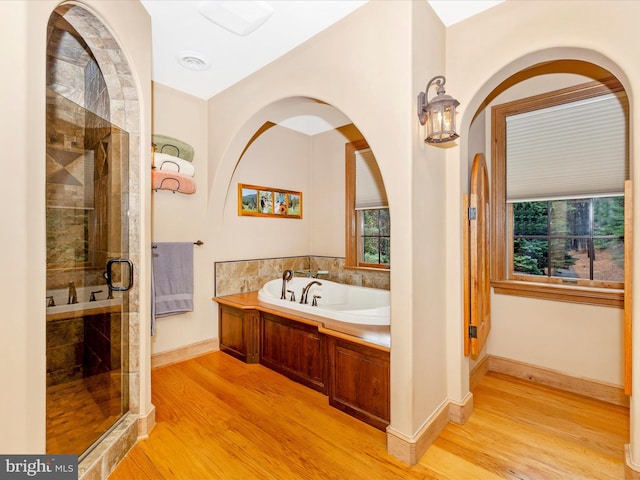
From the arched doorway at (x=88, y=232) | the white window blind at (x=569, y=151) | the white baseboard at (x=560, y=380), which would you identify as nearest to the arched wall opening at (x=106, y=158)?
the arched doorway at (x=88, y=232)

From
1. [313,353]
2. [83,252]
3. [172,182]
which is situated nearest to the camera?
[83,252]

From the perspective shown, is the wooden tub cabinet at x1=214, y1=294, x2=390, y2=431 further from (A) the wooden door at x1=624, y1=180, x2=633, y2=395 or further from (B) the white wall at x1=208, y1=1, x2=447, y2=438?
(A) the wooden door at x1=624, y1=180, x2=633, y2=395

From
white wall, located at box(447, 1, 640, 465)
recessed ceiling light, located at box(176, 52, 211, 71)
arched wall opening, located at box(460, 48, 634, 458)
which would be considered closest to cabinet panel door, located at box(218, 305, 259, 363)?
white wall, located at box(447, 1, 640, 465)

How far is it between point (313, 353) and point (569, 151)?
2.72 meters

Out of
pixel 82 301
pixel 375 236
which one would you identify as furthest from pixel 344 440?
pixel 375 236

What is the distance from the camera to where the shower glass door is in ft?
5.08

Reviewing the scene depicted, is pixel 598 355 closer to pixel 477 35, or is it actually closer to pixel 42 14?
pixel 477 35

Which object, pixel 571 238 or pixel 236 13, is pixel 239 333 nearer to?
pixel 236 13

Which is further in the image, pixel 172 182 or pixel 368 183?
pixel 368 183

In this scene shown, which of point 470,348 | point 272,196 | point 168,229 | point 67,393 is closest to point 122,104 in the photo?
point 168,229

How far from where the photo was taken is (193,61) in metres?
2.64

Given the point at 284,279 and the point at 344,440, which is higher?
the point at 284,279

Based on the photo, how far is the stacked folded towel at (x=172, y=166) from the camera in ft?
9.36

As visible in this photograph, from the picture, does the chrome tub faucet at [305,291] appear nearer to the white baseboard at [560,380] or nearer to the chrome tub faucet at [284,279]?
the chrome tub faucet at [284,279]
